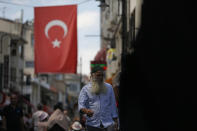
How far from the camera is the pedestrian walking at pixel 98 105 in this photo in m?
8.16

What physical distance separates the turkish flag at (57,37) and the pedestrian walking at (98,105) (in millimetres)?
7891

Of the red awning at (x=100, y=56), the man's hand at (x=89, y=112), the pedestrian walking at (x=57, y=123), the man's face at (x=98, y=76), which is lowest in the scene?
the pedestrian walking at (x=57, y=123)

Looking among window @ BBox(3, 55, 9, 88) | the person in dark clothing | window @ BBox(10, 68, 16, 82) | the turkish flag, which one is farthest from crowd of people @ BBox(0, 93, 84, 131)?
window @ BBox(10, 68, 16, 82)

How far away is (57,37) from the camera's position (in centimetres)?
1619

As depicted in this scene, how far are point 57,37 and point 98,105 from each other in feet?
27.1

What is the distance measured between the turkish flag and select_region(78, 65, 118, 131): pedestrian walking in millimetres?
7891

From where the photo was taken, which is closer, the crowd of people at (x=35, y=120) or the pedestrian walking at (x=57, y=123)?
the crowd of people at (x=35, y=120)

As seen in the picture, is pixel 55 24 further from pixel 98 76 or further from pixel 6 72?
pixel 6 72

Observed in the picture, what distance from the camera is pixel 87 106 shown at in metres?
8.30

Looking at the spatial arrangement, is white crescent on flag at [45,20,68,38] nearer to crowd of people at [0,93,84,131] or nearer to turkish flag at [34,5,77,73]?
turkish flag at [34,5,77,73]

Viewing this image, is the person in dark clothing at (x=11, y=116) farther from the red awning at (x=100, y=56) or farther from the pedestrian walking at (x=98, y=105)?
the red awning at (x=100, y=56)

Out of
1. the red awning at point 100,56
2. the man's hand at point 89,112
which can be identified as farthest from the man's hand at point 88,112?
the red awning at point 100,56

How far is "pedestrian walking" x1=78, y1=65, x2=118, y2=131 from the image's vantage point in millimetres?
8164

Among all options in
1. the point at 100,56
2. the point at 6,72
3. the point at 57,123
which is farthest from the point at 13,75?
the point at 57,123
